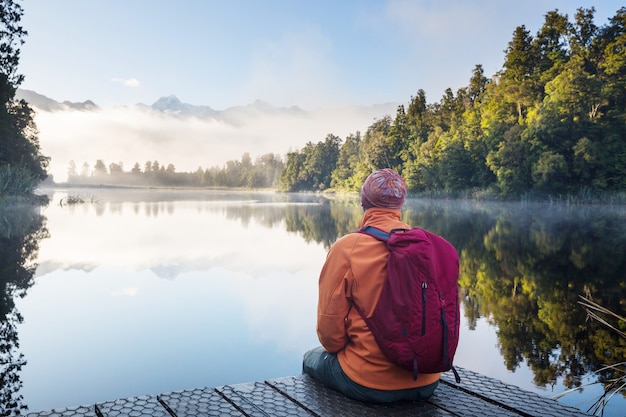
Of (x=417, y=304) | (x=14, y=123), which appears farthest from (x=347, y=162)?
(x=417, y=304)

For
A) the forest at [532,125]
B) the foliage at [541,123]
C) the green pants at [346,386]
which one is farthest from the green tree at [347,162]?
the green pants at [346,386]

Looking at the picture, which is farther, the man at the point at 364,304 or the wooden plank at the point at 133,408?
the wooden plank at the point at 133,408

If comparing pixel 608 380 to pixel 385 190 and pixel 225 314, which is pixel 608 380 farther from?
pixel 225 314

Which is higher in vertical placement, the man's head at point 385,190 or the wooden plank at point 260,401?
the man's head at point 385,190

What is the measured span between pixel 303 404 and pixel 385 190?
111 centimetres

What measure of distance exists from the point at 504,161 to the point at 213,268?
105 feet

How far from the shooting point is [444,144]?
47500mm

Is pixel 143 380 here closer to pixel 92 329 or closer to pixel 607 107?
pixel 92 329

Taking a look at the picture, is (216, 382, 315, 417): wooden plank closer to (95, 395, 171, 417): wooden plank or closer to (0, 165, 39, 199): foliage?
(95, 395, 171, 417): wooden plank

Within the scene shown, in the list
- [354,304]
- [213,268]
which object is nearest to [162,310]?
[213,268]

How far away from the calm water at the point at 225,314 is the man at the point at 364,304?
77.8 inches

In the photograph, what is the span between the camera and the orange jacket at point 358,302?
225 cm

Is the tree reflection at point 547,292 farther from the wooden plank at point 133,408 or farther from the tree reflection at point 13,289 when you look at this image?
the tree reflection at point 13,289

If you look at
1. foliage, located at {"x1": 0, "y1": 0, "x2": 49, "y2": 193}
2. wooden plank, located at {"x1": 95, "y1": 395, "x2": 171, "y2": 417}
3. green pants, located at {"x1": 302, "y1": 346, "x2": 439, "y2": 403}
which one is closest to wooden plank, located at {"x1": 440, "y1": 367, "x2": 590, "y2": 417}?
green pants, located at {"x1": 302, "y1": 346, "x2": 439, "y2": 403}
